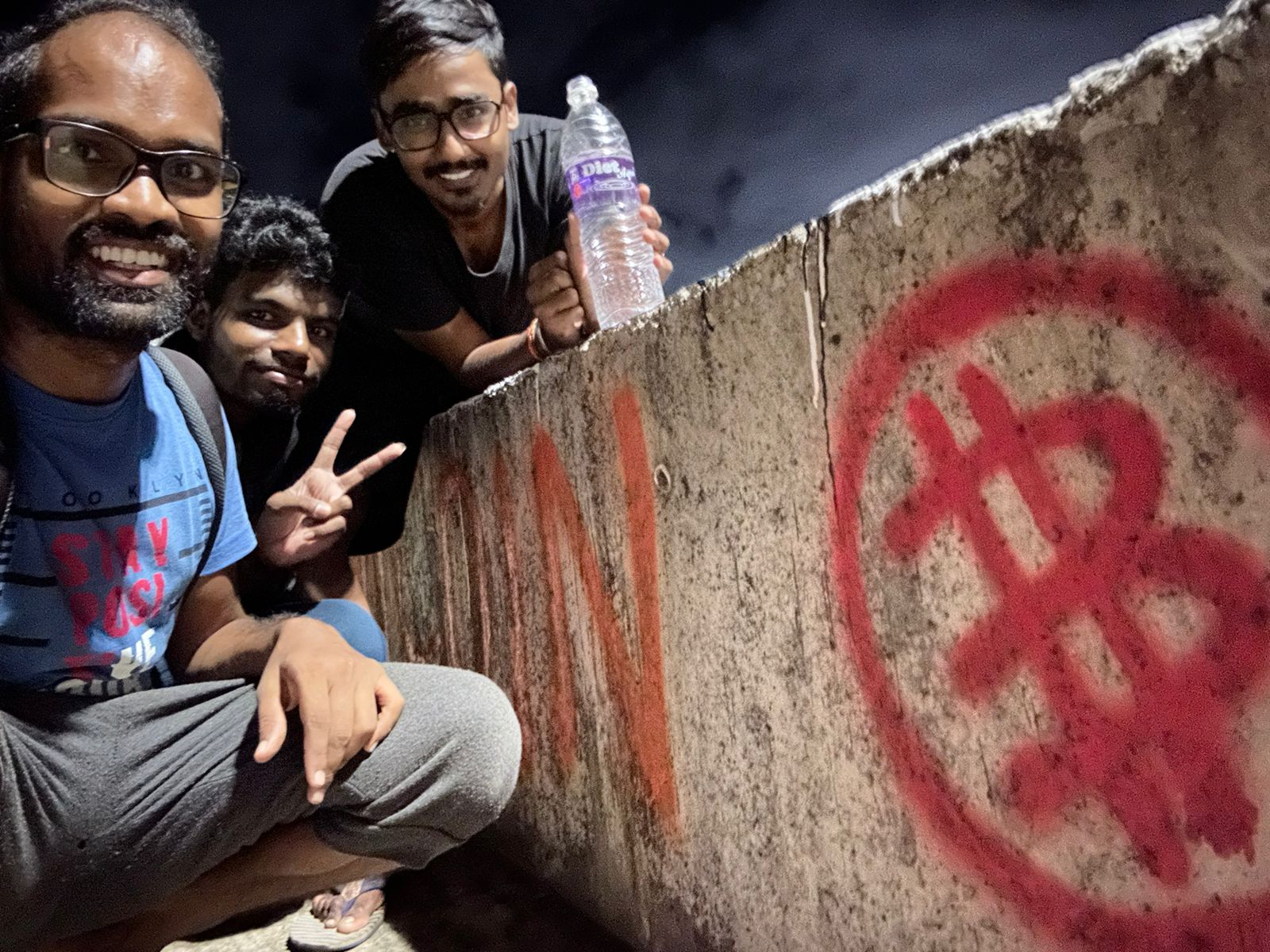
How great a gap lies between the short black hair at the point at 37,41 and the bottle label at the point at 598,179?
3.29 ft

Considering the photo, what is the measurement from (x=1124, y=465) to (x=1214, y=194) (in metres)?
0.28

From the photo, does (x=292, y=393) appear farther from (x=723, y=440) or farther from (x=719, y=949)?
(x=719, y=949)

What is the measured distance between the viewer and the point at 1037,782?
3.12 feet

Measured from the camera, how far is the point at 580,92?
9.00ft

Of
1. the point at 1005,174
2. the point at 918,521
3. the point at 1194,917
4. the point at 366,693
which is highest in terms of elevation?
the point at 1005,174

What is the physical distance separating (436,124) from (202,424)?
132cm

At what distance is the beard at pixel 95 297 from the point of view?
138 cm

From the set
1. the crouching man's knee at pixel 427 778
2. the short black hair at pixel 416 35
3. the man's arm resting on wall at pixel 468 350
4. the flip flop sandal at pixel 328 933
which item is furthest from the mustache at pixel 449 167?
the flip flop sandal at pixel 328 933

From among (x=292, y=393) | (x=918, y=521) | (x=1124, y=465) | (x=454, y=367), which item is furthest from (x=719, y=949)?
(x=292, y=393)

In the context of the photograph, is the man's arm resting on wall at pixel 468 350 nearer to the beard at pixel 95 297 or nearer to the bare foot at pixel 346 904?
the beard at pixel 95 297

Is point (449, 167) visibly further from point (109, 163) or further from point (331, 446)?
point (109, 163)

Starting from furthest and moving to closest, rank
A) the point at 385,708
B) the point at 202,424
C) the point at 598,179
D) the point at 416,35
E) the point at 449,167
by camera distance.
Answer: the point at 449,167 → the point at 416,35 → the point at 598,179 → the point at 202,424 → the point at 385,708

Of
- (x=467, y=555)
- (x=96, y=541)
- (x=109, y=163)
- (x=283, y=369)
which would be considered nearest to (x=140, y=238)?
(x=109, y=163)

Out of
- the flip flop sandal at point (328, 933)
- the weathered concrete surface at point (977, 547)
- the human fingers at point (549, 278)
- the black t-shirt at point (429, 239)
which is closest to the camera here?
the weathered concrete surface at point (977, 547)
